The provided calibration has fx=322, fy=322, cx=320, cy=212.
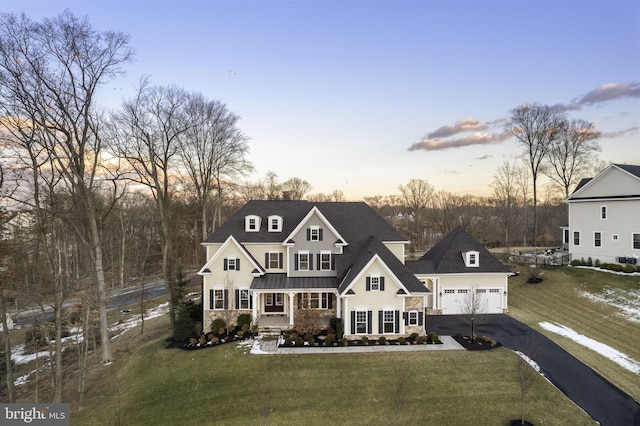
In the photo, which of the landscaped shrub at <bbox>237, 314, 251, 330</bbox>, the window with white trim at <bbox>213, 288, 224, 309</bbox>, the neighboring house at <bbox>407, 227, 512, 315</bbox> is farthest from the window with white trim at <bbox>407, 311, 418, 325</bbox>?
the window with white trim at <bbox>213, 288, 224, 309</bbox>

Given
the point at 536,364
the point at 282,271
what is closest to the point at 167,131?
the point at 282,271

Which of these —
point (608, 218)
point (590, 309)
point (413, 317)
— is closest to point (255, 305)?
point (413, 317)

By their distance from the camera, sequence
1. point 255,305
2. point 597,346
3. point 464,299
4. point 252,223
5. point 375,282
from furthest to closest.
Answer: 1. point 252,223
2. point 464,299
3. point 255,305
4. point 375,282
5. point 597,346

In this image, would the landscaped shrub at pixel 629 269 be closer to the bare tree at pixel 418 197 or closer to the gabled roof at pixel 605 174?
the gabled roof at pixel 605 174

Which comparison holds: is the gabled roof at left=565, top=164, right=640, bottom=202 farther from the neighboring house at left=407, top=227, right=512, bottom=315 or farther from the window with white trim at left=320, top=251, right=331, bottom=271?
the window with white trim at left=320, top=251, right=331, bottom=271

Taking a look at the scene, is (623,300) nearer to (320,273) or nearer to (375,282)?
(375,282)

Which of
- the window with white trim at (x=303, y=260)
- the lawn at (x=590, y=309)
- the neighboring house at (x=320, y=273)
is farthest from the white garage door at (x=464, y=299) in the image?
the window with white trim at (x=303, y=260)
